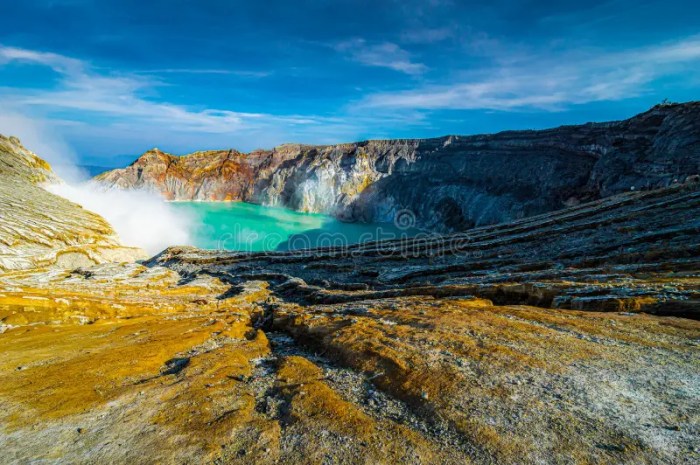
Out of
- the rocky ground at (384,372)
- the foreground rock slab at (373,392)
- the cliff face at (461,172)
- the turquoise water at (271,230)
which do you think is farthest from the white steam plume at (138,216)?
the foreground rock slab at (373,392)

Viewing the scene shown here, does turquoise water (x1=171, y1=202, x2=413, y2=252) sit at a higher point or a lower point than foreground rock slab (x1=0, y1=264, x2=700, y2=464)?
lower

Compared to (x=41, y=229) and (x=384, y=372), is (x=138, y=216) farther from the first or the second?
(x=384, y=372)

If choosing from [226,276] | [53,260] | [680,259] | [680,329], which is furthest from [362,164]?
[680,329]

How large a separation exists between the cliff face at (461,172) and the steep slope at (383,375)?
6037cm

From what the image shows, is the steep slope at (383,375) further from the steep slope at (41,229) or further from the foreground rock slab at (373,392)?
the steep slope at (41,229)

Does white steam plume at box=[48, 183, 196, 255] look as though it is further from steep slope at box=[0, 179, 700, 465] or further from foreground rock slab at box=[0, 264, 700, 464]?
foreground rock slab at box=[0, 264, 700, 464]

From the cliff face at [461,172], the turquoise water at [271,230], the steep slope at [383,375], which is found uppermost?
the cliff face at [461,172]

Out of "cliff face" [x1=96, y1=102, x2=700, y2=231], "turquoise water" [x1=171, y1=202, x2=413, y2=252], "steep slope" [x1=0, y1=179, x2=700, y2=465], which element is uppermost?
"cliff face" [x1=96, y1=102, x2=700, y2=231]

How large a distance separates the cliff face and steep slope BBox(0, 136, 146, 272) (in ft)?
322

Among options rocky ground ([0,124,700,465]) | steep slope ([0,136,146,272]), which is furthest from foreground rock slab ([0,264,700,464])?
steep slope ([0,136,146,272])

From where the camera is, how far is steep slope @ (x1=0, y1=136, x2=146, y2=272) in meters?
52.8

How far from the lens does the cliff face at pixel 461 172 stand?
82.7 meters

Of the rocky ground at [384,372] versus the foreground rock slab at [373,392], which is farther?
the rocky ground at [384,372]

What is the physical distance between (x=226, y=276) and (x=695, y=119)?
102206mm
